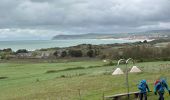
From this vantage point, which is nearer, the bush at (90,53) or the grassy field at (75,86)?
the grassy field at (75,86)

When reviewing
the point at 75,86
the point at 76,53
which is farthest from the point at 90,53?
the point at 75,86

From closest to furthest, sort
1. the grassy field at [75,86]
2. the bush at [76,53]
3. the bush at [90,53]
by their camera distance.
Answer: the grassy field at [75,86] → the bush at [90,53] → the bush at [76,53]

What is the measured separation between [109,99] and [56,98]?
18.9ft

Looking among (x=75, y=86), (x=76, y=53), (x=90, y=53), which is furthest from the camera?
(x=76, y=53)

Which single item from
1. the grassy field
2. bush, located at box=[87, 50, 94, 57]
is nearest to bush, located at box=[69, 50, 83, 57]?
bush, located at box=[87, 50, 94, 57]

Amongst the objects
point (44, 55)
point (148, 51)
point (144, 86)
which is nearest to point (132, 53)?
point (148, 51)

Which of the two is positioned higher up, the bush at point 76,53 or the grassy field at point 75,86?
the bush at point 76,53

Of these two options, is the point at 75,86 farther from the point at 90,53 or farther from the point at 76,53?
the point at 76,53

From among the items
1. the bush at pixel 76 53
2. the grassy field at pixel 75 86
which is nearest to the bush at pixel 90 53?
the bush at pixel 76 53

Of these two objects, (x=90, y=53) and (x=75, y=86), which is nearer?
(x=75, y=86)

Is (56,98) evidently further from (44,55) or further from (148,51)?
(44,55)

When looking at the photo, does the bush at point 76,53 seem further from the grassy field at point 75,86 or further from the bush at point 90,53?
the grassy field at point 75,86

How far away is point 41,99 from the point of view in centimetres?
3027

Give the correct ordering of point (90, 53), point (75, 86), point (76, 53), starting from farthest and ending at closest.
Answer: point (76, 53), point (90, 53), point (75, 86)
